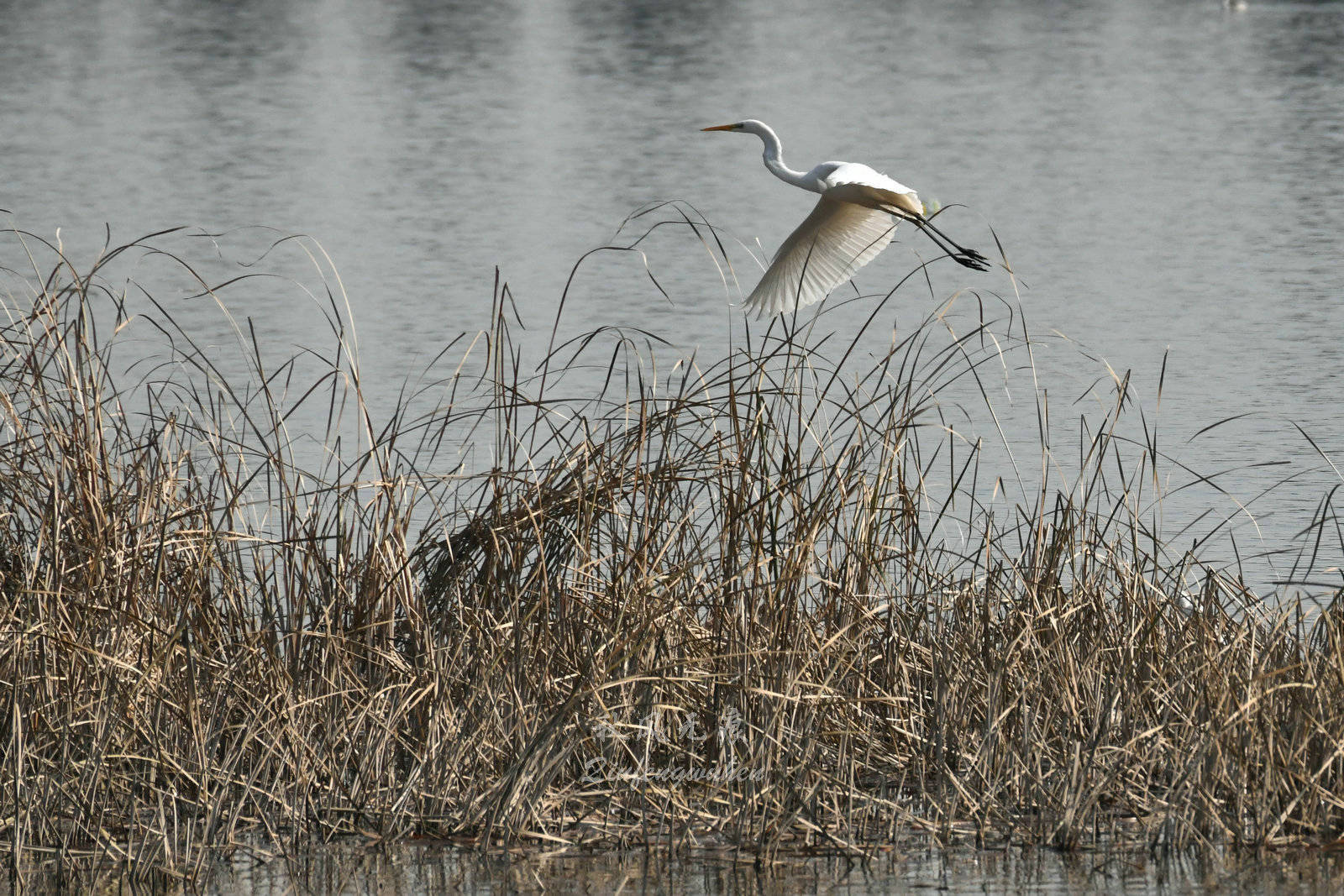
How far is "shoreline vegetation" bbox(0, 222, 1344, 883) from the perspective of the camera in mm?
3449

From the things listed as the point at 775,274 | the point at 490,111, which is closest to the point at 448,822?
the point at 775,274

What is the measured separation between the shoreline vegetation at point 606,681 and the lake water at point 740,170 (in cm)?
75

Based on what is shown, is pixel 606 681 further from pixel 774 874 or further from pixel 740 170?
pixel 740 170

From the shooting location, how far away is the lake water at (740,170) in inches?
349

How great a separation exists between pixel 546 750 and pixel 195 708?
64 centimetres

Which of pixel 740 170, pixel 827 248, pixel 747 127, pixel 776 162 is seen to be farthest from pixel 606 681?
pixel 740 170

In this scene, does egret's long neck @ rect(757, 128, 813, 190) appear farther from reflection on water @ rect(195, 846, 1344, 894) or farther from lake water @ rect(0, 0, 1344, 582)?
reflection on water @ rect(195, 846, 1344, 894)

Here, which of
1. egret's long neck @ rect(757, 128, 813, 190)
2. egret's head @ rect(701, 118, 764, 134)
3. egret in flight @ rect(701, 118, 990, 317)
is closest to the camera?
egret in flight @ rect(701, 118, 990, 317)

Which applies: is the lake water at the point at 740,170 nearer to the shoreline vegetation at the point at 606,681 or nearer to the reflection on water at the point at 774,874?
the shoreline vegetation at the point at 606,681

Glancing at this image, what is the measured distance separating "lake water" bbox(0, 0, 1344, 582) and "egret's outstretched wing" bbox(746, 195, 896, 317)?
1.13 feet

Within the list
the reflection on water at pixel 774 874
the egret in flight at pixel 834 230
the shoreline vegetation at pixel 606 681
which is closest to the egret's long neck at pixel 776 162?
the egret in flight at pixel 834 230

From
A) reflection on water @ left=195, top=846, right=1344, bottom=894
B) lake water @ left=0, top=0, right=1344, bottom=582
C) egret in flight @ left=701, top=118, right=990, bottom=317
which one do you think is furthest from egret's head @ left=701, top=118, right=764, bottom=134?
reflection on water @ left=195, top=846, right=1344, bottom=894

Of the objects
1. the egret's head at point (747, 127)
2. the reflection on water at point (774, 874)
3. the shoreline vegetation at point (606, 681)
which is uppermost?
the egret's head at point (747, 127)

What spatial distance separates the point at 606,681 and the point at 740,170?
39.0ft
